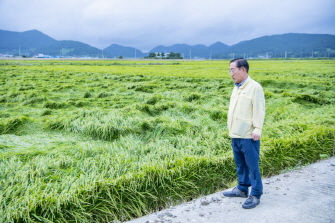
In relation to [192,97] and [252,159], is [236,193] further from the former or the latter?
[192,97]

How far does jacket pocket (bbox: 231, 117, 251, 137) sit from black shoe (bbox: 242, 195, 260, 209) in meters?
0.63

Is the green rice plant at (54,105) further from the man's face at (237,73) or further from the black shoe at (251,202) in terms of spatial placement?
the black shoe at (251,202)

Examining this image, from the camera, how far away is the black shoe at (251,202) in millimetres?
2514

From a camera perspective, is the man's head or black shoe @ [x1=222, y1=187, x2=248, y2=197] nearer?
the man's head

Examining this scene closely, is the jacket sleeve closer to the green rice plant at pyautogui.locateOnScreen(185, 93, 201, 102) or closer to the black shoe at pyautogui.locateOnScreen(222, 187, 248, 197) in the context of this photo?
the black shoe at pyautogui.locateOnScreen(222, 187, 248, 197)

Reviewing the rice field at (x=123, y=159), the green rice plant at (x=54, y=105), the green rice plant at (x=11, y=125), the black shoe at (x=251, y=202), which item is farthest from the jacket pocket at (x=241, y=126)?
the green rice plant at (x=54, y=105)

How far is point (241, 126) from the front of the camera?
2.58 metres

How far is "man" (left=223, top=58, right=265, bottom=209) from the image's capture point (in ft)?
8.26

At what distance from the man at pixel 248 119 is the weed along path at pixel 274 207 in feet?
0.53

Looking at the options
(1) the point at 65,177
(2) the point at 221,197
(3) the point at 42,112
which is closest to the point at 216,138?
(2) the point at 221,197

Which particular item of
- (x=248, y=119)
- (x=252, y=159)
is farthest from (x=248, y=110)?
(x=252, y=159)

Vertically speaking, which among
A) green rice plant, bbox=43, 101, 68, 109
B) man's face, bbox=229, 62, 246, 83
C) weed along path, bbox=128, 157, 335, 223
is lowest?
weed along path, bbox=128, 157, 335, 223

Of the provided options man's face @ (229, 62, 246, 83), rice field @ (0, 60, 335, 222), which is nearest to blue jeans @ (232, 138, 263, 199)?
man's face @ (229, 62, 246, 83)

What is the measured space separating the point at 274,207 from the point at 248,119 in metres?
0.90
